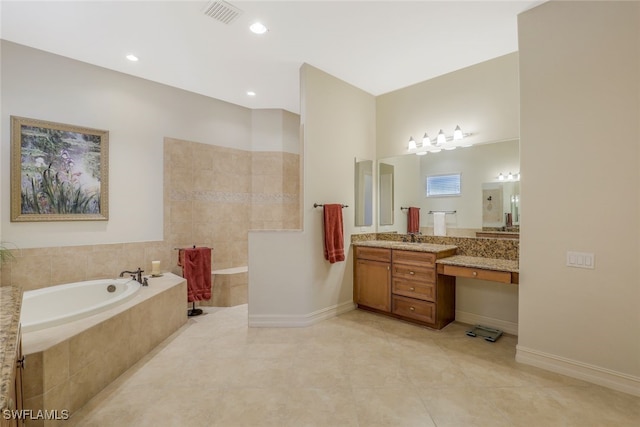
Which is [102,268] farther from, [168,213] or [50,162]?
[50,162]

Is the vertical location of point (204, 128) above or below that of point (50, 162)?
above

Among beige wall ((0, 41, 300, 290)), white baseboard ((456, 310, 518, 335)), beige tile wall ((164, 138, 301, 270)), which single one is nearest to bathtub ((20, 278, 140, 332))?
beige wall ((0, 41, 300, 290))

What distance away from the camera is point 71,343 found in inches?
72.2

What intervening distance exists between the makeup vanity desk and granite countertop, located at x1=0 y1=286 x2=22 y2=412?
2.94 meters

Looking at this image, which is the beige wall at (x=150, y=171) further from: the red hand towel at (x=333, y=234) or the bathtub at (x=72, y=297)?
the red hand towel at (x=333, y=234)

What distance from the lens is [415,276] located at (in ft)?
10.3

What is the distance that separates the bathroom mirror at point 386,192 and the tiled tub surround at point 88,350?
2.81 metres

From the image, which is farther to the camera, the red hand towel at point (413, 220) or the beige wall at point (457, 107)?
the red hand towel at point (413, 220)

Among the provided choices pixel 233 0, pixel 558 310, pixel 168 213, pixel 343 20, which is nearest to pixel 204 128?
pixel 168 213

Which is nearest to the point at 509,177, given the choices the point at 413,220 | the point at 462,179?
the point at 462,179

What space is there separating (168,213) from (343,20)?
3093 millimetres

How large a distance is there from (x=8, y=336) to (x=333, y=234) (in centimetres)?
265

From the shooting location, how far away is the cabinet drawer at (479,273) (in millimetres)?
2506

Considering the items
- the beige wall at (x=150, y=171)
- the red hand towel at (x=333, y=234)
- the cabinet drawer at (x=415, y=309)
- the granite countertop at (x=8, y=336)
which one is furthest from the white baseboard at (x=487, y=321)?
the granite countertop at (x=8, y=336)
